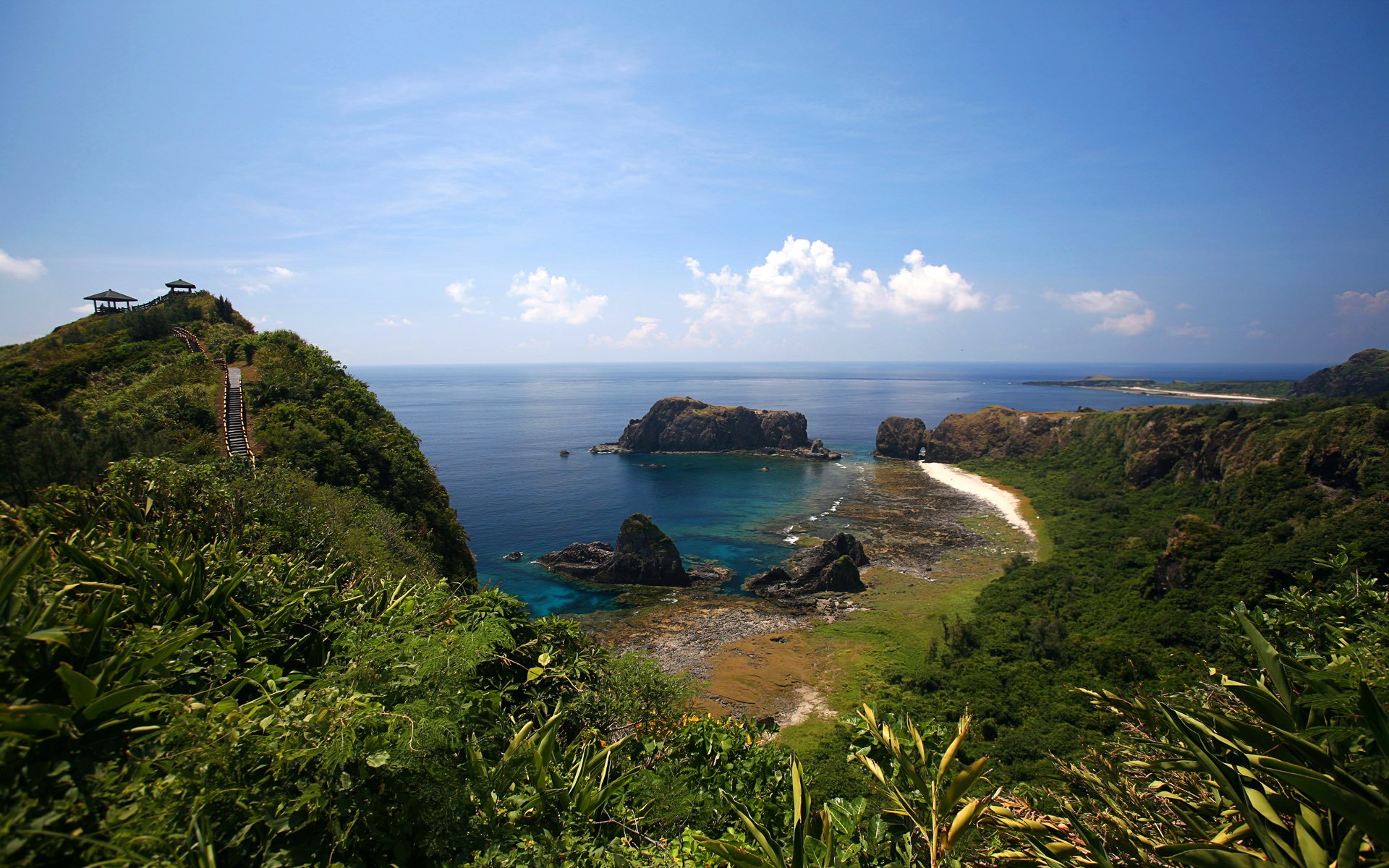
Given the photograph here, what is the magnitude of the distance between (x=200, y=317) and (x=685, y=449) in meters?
67.1

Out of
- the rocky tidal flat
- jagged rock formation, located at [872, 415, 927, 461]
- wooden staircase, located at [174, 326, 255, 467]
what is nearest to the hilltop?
wooden staircase, located at [174, 326, 255, 467]

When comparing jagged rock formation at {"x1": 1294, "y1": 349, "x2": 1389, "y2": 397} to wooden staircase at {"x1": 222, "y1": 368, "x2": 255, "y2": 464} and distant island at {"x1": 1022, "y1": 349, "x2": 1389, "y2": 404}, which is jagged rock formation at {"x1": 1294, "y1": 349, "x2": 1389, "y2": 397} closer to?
distant island at {"x1": 1022, "y1": 349, "x2": 1389, "y2": 404}

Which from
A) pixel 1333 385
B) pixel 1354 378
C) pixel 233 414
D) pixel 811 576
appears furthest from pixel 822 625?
pixel 1333 385

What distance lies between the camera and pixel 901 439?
92.6 metres

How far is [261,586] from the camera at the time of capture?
6.30 metres

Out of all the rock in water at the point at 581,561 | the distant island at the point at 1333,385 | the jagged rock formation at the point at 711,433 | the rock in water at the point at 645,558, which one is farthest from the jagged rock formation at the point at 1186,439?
the distant island at the point at 1333,385

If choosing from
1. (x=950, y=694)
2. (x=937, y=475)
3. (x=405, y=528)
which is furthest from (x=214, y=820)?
(x=937, y=475)

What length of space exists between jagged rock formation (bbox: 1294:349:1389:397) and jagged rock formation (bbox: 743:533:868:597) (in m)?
138

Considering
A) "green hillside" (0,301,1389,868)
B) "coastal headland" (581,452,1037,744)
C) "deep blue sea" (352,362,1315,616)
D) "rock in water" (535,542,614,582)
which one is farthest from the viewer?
"deep blue sea" (352,362,1315,616)

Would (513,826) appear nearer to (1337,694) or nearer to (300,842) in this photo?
(300,842)

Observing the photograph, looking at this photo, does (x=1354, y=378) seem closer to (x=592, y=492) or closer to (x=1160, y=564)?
(x=1160, y=564)

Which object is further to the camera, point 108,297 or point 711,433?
point 711,433

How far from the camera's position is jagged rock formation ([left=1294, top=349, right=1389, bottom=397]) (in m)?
119

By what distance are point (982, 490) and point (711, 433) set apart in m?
42.8
